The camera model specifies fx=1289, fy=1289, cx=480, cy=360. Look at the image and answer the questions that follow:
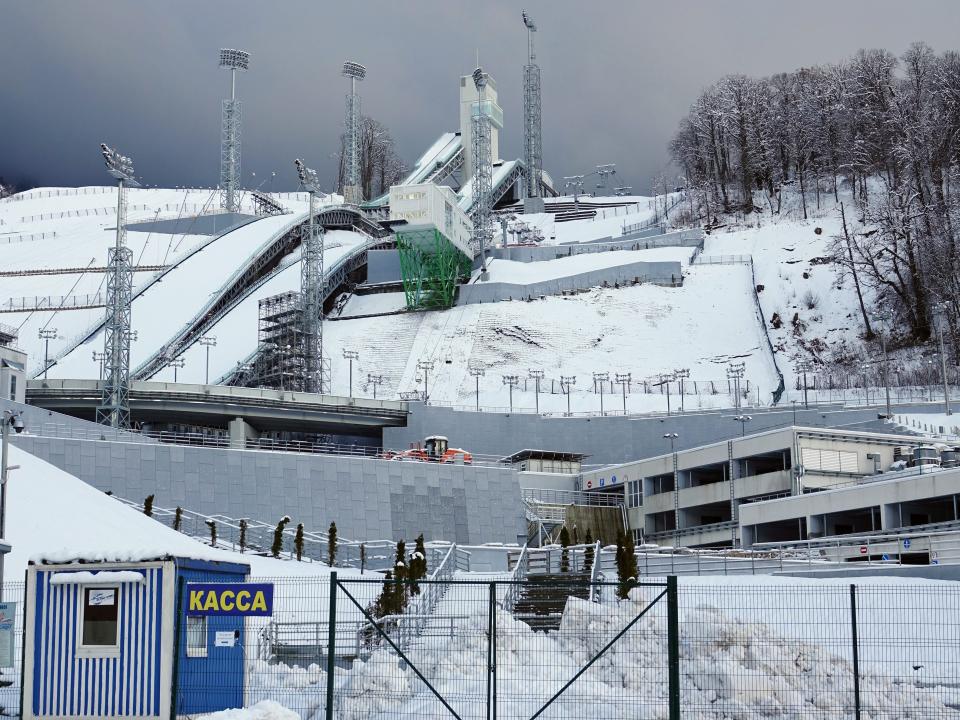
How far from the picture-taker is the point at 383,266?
4328 inches

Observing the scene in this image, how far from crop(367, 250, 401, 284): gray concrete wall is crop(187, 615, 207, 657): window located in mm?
90494

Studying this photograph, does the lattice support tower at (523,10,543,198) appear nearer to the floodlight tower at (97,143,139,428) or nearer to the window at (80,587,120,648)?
the floodlight tower at (97,143,139,428)

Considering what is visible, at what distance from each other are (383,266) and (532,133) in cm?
4365

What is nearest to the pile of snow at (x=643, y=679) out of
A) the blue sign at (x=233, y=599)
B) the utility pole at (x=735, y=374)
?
the blue sign at (x=233, y=599)

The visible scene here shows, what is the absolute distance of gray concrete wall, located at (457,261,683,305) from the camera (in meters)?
99.6

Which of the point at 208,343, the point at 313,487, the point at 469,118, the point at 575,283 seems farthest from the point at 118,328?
the point at 469,118

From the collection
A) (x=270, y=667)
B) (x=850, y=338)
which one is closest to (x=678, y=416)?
(x=850, y=338)

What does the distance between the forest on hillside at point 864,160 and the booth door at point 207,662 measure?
7571 cm

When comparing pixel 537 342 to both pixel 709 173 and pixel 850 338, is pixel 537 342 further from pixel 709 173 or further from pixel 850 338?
pixel 709 173

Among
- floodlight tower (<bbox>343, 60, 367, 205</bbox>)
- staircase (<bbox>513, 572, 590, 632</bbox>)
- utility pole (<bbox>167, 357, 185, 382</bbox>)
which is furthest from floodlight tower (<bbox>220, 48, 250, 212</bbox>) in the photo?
staircase (<bbox>513, 572, 590, 632</bbox>)

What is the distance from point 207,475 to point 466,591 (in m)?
26.1

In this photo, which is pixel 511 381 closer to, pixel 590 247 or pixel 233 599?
pixel 590 247

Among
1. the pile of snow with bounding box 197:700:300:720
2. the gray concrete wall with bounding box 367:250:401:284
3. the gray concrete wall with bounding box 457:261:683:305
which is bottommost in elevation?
the pile of snow with bounding box 197:700:300:720

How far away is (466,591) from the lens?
34375 mm
